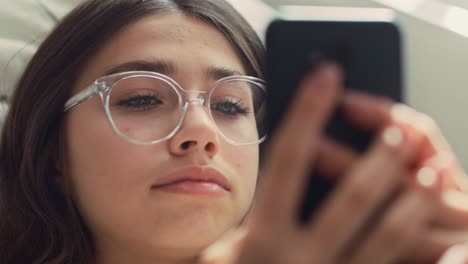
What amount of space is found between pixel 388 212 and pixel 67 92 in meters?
0.67

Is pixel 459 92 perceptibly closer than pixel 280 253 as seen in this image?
No

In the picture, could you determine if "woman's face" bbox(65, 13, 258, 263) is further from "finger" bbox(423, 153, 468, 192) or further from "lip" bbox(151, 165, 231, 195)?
"finger" bbox(423, 153, 468, 192)

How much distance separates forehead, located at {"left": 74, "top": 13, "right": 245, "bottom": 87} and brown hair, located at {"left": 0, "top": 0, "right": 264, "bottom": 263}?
0.02m

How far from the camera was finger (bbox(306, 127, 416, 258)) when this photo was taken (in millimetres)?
374

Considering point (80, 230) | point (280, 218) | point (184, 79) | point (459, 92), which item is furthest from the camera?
point (459, 92)

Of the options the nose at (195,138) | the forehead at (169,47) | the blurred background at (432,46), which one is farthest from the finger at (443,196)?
the blurred background at (432,46)

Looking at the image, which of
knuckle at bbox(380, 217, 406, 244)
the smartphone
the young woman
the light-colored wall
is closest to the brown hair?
the young woman

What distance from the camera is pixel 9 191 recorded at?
99 cm

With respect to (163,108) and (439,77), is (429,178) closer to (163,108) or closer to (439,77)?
(163,108)

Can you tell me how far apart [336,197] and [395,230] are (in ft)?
0.16

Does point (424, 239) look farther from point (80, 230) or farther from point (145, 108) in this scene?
point (80, 230)

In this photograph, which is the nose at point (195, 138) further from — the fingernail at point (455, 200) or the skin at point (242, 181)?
the fingernail at point (455, 200)

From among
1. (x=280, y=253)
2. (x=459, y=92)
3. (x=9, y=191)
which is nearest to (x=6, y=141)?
(x=9, y=191)

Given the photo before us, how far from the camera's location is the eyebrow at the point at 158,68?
0.83m
